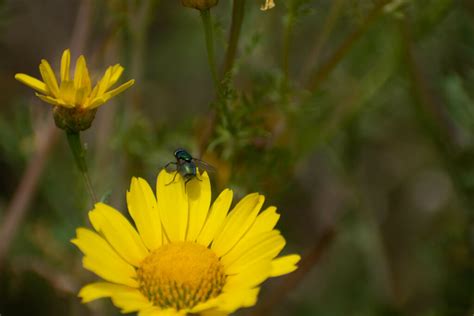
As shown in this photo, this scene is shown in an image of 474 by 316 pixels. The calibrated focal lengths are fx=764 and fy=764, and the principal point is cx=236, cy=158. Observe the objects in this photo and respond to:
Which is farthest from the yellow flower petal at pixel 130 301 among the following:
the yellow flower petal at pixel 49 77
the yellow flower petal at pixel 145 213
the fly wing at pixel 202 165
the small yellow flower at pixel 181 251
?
the yellow flower petal at pixel 49 77

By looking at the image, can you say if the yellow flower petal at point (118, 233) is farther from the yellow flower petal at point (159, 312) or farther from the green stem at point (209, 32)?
the green stem at point (209, 32)

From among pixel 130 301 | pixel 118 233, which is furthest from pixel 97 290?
pixel 118 233

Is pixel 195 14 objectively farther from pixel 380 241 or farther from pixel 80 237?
pixel 80 237

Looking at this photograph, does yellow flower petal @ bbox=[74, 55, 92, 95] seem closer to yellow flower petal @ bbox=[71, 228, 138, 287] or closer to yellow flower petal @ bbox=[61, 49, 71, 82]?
yellow flower petal @ bbox=[61, 49, 71, 82]

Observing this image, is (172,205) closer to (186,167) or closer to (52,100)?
(186,167)

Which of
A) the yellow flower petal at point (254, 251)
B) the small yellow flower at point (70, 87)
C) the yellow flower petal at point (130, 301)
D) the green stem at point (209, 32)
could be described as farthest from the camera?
the green stem at point (209, 32)
